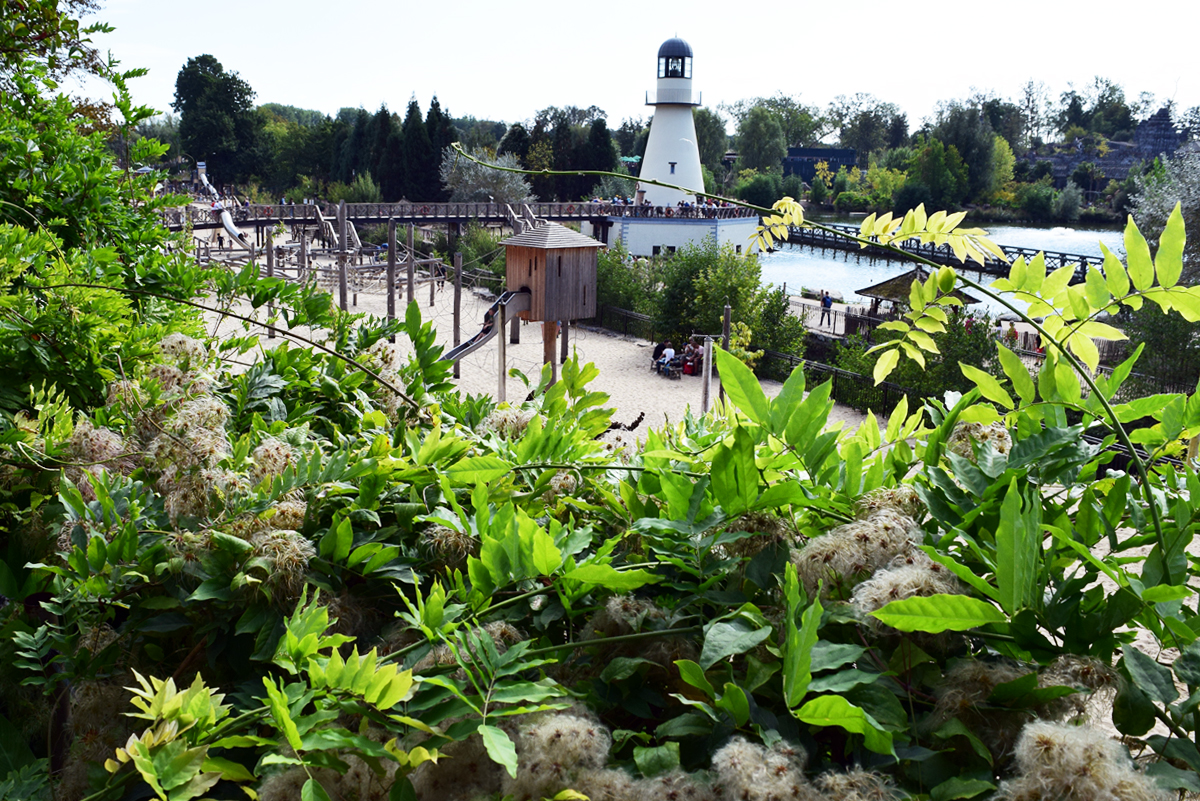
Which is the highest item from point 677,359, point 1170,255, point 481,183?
point 481,183

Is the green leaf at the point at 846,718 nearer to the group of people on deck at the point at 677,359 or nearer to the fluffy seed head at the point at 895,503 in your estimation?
the fluffy seed head at the point at 895,503

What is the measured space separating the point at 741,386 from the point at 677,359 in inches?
775

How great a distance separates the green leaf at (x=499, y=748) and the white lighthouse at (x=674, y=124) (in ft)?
145

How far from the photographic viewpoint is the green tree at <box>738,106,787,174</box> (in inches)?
2940

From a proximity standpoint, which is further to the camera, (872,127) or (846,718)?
(872,127)

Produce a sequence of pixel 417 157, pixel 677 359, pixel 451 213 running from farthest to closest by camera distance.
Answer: pixel 417 157
pixel 451 213
pixel 677 359

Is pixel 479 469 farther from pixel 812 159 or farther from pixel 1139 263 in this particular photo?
pixel 812 159

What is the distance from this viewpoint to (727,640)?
710 millimetres

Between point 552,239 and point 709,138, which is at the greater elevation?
point 709,138

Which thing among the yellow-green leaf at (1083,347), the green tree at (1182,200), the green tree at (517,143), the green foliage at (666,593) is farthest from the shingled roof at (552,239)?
the green tree at (517,143)

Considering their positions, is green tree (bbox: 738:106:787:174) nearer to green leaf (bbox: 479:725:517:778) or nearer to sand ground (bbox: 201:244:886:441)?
sand ground (bbox: 201:244:886:441)

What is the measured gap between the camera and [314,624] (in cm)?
77

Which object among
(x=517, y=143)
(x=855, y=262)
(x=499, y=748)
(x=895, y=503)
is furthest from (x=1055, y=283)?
(x=855, y=262)

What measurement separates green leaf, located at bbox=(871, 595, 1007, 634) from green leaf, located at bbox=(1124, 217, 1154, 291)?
0.49 metres
